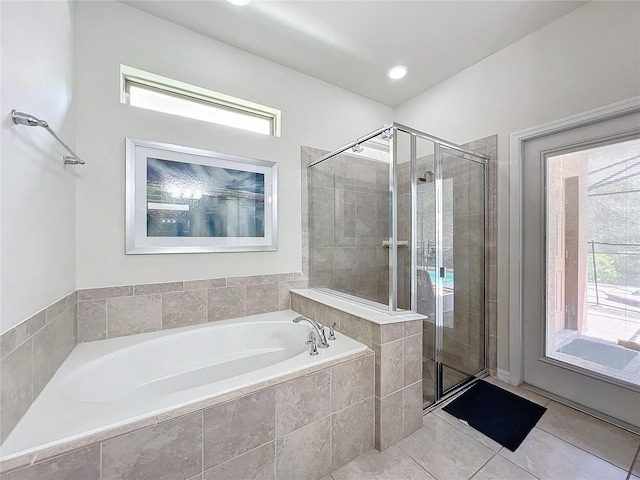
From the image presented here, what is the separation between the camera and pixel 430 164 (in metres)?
2.06

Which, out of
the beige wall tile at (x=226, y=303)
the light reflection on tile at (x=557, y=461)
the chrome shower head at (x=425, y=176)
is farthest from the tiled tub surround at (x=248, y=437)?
the chrome shower head at (x=425, y=176)

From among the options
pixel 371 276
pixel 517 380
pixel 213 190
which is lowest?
pixel 517 380

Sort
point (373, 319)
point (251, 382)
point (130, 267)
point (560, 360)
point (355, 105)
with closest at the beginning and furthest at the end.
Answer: point (251, 382) < point (373, 319) < point (130, 267) < point (560, 360) < point (355, 105)

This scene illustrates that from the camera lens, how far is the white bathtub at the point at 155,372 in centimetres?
95

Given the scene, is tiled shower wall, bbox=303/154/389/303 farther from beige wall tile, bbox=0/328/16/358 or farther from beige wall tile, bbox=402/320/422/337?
beige wall tile, bbox=0/328/16/358

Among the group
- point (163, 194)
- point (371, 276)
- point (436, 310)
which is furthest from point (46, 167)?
point (436, 310)

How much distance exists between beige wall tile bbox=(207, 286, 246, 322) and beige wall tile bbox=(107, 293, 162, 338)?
352 millimetres

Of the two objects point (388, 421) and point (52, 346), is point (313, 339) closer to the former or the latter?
point (388, 421)

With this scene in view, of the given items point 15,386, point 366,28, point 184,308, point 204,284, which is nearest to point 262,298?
point 204,284

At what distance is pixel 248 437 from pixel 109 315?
130cm

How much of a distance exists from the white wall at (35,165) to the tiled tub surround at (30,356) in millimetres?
51

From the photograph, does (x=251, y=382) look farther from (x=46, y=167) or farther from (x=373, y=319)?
(x=46, y=167)

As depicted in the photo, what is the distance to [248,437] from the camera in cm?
115

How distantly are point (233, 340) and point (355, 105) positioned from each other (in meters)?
2.64
